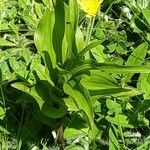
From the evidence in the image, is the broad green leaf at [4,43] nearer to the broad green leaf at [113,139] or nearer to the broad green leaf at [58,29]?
the broad green leaf at [58,29]

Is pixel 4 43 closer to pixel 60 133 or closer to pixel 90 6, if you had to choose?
pixel 60 133

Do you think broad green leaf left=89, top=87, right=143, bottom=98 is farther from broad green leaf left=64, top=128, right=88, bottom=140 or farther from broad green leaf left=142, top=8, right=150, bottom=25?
broad green leaf left=142, top=8, right=150, bottom=25

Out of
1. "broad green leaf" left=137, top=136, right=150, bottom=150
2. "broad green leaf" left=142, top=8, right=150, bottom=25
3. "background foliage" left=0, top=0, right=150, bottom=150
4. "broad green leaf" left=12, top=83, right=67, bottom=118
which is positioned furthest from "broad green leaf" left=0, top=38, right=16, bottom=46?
"broad green leaf" left=137, top=136, right=150, bottom=150

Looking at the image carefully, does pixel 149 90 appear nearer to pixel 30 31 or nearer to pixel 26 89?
pixel 26 89

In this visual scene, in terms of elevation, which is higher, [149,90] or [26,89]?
[26,89]

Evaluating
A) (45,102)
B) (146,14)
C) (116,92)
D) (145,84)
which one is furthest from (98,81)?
(146,14)

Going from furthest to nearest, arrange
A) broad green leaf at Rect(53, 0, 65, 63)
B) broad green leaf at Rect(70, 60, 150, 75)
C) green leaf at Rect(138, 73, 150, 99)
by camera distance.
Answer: green leaf at Rect(138, 73, 150, 99)
broad green leaf at Rect(53, 0, 65, 63)
broad green leaf at Rect(70, 60, 150, 75)

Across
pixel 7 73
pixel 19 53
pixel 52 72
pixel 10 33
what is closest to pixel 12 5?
pixel 10 33

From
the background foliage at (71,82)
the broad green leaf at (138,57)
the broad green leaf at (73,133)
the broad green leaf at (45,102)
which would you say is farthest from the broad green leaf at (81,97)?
the broad green leaf at (138,57)
